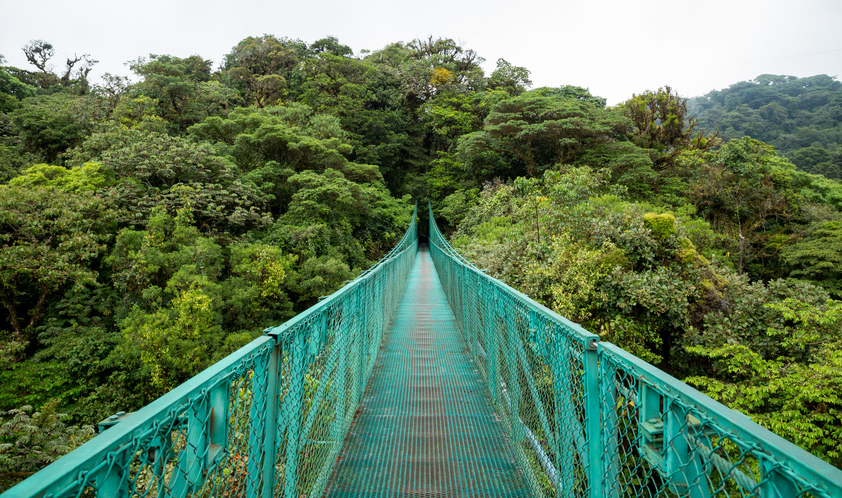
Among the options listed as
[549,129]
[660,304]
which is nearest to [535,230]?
[660,304]

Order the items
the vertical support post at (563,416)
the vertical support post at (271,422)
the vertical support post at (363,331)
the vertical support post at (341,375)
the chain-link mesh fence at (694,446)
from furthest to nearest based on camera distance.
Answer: the vertical support post at (363,331) → the vertical support post at (341,375) → the vertical support post at (563,416) → the vertical support post at (271,422) → the chain-link mesh fence at (694,446)

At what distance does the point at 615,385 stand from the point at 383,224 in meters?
16.3

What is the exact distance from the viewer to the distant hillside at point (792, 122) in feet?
69.8

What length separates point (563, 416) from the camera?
146 centimetres

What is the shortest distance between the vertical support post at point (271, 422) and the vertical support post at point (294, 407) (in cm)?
8

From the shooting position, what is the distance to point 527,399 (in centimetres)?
203

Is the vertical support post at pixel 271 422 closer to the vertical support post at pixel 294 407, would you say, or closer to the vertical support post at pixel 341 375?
the vertical support post at pixel 294 407

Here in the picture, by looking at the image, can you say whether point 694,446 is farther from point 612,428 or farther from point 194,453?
point 194,453

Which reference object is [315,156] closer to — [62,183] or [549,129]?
[62,183]

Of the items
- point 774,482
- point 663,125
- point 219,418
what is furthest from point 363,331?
point 663,125

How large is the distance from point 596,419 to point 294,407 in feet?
3.52

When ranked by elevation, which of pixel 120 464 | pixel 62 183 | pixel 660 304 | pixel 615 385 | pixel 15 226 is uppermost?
pixel 62 183

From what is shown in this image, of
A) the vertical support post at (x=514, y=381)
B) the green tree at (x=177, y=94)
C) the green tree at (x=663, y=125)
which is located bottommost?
the vertical support post at (x=514, y=381)

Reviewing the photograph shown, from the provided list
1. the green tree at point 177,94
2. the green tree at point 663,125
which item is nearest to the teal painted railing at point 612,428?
the green tree at point 663,125
